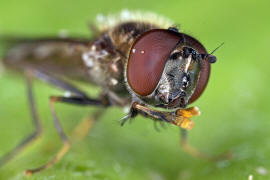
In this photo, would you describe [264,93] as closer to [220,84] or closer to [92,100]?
[220,84]

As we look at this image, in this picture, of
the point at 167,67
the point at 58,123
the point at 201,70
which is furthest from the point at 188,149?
the point at 167,67

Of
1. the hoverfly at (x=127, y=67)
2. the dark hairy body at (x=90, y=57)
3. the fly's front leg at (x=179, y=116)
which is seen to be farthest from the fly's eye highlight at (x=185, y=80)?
the dark hairy body at (x=90, y=57)

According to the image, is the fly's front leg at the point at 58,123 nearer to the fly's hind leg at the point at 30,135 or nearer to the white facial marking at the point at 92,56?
the fly's hind leg at the point at 30,135

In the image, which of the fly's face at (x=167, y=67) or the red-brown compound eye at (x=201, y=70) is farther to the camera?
the red-brown compound eye at (x=201, y=70)

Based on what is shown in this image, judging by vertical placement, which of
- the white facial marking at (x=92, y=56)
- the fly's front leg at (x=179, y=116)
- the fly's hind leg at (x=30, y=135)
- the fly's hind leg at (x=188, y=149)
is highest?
the fly's front leg at (x=179, y=116)

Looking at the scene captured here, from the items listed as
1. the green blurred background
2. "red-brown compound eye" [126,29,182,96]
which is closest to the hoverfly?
"red-brown compound eye" [126,29,182,96]

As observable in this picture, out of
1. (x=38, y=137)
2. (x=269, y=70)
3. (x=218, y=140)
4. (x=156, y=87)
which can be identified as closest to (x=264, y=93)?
(x=269, y=70)

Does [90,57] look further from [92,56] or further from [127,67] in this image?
[127,67]
